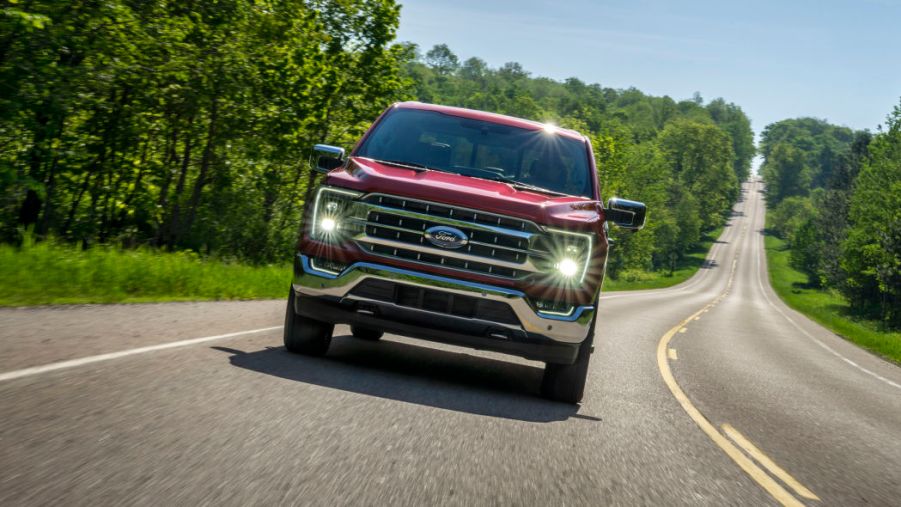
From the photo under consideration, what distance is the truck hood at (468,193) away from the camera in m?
5.90

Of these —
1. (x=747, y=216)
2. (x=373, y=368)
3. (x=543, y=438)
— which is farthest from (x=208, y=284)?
(x=747, y=216)

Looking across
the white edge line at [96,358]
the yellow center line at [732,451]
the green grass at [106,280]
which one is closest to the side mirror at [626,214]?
the yellow center line at [732,451]

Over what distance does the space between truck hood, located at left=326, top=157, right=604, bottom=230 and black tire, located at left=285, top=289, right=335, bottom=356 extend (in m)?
1.16

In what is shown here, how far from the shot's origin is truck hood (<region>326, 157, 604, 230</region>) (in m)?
5.90

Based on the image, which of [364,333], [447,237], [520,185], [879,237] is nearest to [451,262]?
[447,237]

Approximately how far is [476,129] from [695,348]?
901 cm

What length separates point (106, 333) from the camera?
690 centimetres

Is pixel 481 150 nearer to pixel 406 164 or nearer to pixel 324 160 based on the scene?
pixel 406 164

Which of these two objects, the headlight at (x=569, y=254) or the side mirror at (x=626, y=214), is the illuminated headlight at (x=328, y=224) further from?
the side mirror at (x=626, y=214)

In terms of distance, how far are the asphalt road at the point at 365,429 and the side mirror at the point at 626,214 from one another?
1519 millimetres

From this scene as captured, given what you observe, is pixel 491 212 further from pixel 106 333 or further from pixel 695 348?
pixel 695 348

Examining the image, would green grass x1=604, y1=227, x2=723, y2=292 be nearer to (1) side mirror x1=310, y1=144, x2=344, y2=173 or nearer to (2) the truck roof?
(2) the truck roof

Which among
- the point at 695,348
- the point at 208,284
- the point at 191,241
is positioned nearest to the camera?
the point at 208,284

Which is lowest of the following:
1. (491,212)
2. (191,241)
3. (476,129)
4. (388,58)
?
(191,241)
